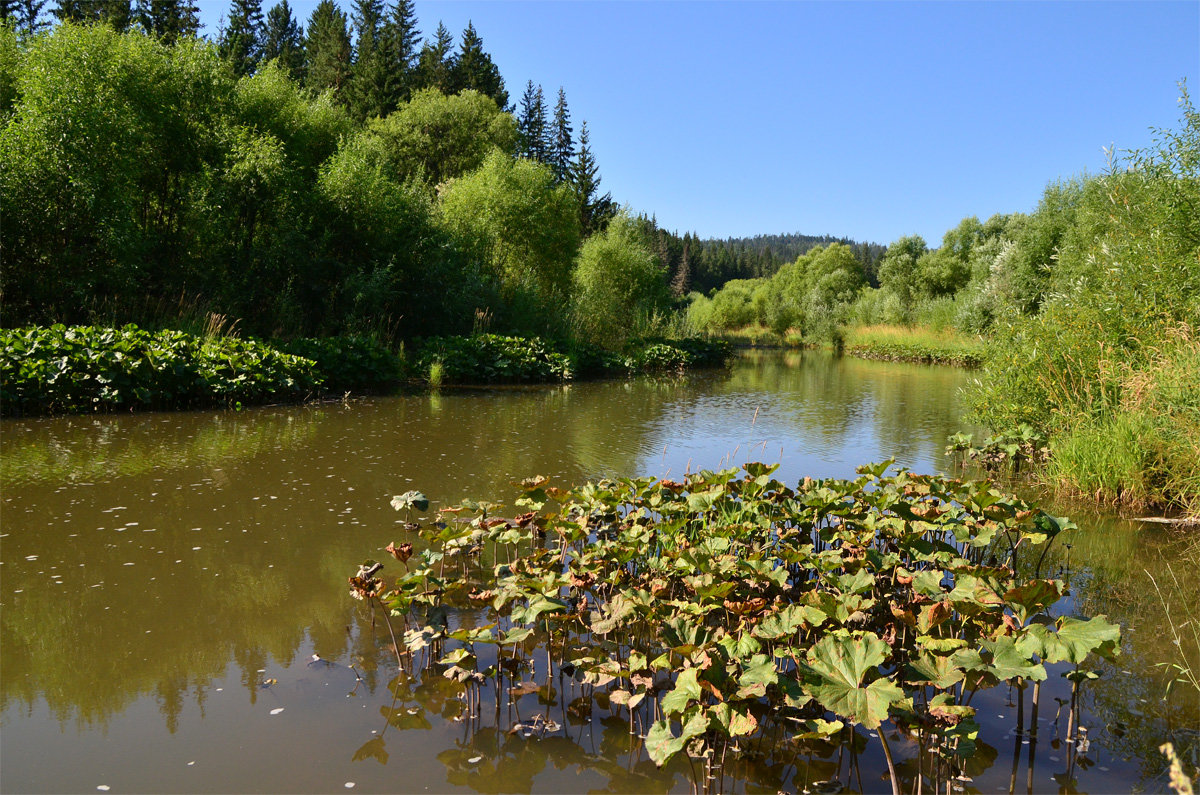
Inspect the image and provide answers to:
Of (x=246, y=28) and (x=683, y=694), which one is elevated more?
(x=246, y=28)

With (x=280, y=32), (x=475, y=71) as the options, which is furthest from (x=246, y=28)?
(x=475, y=71)

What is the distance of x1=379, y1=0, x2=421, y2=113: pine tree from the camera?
3928cm

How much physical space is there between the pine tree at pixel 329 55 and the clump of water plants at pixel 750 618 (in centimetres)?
4209

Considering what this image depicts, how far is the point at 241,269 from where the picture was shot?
57.8 ft

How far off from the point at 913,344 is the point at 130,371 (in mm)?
32219

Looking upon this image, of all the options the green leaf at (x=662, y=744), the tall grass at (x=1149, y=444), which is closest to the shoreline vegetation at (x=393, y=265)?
the tall grass at (x=1149, y=444)

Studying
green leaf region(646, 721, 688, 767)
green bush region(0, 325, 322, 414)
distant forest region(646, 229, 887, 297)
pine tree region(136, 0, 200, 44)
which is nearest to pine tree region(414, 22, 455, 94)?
pine tree region(136, 0, 200, 44)

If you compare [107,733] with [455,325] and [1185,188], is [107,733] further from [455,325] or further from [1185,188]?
[455,325]

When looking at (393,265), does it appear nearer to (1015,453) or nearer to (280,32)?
(1015,453)

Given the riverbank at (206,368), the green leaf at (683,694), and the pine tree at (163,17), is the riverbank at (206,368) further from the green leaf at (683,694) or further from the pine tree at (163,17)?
the pine tree at (163,17)

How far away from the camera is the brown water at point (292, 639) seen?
3.11m

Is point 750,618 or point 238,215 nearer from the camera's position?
point 750,618

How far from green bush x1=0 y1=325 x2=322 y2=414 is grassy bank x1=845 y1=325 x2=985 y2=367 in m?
24.9

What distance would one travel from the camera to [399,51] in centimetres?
4197
